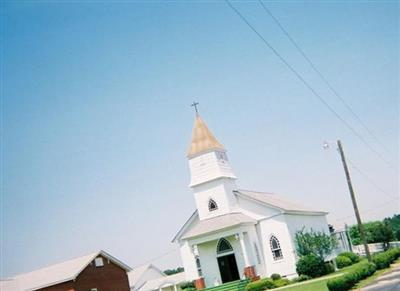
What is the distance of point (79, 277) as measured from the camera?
41656 mm

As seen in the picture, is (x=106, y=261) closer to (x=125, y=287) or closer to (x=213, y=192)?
(x=125, y=287)

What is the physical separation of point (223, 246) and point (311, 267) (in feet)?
23.9

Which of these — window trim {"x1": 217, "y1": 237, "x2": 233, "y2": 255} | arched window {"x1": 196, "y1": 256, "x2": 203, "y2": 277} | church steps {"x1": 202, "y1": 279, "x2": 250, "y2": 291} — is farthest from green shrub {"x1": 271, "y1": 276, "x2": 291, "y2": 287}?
arched window {"x1": 196, "y1": 256, "x2": 203, "y2": 277}

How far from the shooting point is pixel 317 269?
3531 cm

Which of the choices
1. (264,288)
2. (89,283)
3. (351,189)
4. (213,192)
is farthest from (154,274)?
(351,189)

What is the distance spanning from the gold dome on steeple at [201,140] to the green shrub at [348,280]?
17.9 metres

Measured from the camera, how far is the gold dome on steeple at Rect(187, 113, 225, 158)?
41.2 meters

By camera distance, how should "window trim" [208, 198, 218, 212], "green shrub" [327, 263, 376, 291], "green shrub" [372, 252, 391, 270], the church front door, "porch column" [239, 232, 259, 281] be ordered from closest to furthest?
"green shrub" [327, 263, 376, 291] → "green shrub" [372, 252, 391, 270] → "porch column" [239, 232, 259, 281] → the church front door → "window trim" [208, 198, 218, 212]

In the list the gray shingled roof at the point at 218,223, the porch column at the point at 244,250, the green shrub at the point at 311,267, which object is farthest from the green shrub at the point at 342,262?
the porch column at the point at 244,250

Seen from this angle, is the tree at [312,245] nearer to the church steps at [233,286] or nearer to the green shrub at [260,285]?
the green shrub at [260,285]

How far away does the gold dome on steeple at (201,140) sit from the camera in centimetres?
4122

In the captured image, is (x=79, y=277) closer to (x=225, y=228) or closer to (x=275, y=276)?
(x=225, y=228)

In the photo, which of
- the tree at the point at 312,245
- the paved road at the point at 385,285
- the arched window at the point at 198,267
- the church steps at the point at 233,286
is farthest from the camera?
the arched window at the point at 198,267

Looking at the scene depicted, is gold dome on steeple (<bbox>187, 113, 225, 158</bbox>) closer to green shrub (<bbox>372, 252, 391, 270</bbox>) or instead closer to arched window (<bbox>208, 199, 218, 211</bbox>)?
arched window (<bbox>208, 199, 218, 211</bbox>)
